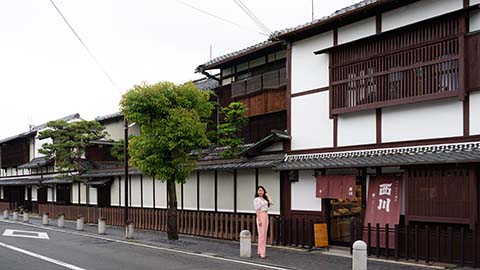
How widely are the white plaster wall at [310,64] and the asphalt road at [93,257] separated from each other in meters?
6.54

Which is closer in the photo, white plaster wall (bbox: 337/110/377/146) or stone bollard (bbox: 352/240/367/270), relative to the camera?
stone bollard (bbox: 352/240/367/270)

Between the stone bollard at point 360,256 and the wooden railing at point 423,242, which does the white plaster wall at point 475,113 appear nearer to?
the wooden railing at point 423,242

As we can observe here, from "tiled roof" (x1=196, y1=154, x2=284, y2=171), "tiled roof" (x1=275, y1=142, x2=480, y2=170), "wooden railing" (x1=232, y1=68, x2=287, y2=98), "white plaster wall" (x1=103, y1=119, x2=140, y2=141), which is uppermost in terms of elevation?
"wooden railing" (x1=232, y1=68, x2=287, y2=98)

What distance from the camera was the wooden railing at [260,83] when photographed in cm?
1848

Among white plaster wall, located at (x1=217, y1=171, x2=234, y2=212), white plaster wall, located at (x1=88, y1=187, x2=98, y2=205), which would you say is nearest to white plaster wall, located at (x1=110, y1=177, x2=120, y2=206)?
white plaster wall, located at (x1=88, y1=187, x2=98, y2=205)

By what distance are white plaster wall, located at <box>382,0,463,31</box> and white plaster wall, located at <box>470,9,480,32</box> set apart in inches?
14.7

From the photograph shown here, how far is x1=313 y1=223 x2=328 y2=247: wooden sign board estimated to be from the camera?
14664 mm

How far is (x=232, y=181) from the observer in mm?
19125

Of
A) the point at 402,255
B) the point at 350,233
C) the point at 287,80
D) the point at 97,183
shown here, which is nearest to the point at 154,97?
the point at 287,80

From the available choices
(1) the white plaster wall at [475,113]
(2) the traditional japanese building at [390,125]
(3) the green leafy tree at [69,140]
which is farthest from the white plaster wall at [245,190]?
(3) the green leafy tree at [69,140]

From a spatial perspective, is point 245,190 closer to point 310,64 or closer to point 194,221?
point 194,221

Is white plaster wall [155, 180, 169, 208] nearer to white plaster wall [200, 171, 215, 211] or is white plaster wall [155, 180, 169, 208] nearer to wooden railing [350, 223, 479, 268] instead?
white plaster wall [200, 171, 215, 211]

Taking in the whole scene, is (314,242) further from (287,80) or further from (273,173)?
(287,80)

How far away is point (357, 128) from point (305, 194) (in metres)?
2.97
